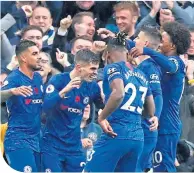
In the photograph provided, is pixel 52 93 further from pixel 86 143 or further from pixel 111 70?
pixel 111 70

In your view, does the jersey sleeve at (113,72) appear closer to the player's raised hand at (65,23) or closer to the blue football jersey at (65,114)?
the blue football jersey at (65,114)

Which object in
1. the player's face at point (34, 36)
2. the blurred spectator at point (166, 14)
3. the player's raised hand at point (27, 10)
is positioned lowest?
the player's face at point (34, 36)

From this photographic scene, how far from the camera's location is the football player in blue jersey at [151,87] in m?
8.52

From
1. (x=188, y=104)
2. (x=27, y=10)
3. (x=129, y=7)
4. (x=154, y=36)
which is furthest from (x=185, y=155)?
(x=27, y=10)

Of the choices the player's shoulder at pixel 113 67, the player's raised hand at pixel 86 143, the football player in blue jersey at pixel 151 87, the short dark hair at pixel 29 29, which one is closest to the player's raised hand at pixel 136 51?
the football player in blue jersey at pixel 151 87

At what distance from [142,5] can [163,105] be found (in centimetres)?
132

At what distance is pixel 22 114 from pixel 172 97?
5.31 ft

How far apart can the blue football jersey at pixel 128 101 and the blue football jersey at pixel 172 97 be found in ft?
2.67

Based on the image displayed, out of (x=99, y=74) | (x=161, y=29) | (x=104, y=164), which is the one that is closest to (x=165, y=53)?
(x=161, y=29)

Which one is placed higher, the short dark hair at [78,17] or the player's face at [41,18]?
the short dark hair at [78,17]

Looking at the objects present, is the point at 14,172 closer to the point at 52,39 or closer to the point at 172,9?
the point at 52,39

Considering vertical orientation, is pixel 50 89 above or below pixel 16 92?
above

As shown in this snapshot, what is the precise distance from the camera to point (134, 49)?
8.32 meters

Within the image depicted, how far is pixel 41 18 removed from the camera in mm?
9383
